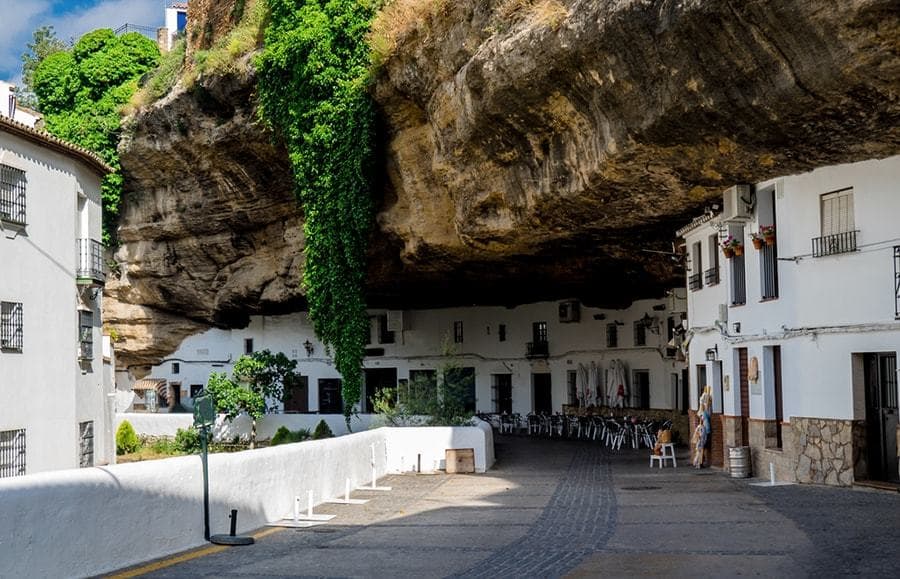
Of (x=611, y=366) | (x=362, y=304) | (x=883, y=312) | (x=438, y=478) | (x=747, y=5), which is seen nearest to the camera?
(x=747, y=5)

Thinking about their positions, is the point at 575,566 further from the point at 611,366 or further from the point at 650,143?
the point at 611,366

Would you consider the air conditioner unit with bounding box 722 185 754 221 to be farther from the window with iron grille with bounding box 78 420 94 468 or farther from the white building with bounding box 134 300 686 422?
the white building with bounding box 134 300 686 422

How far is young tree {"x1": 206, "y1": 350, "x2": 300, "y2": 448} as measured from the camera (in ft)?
107

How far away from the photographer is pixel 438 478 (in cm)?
2147

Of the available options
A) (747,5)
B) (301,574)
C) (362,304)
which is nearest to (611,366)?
(362,304)

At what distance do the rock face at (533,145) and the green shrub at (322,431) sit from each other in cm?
525

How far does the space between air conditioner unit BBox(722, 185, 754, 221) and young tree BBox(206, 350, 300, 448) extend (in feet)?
59.8

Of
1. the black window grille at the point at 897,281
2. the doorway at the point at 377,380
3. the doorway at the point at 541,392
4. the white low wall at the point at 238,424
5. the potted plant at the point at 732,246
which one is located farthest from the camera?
the doorway at the point at 377,380

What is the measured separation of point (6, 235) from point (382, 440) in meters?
9.36

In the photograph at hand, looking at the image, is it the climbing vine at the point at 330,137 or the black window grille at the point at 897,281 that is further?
the climbing vine at the point at 330,137

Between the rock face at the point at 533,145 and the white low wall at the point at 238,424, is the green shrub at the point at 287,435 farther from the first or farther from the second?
the rock face at the point at 533,145

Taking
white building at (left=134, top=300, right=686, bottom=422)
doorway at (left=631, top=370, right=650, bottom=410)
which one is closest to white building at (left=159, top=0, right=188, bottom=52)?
white building at (left=134, top=300, right=686, bottom=422)

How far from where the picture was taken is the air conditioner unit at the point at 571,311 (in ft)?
121

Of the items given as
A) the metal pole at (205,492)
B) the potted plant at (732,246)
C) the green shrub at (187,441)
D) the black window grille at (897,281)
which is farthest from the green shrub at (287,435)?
the black window grille at (897,281)
